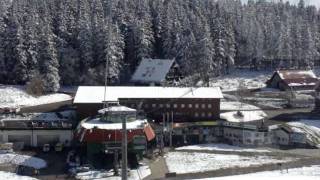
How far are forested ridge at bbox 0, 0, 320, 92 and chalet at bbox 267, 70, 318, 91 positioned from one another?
9.82 meters

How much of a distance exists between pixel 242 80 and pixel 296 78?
9.66 metres

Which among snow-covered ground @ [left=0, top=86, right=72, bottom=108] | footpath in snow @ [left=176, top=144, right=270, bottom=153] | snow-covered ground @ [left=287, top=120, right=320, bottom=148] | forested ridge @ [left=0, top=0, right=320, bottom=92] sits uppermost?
forested ridge @ [left=0, top=0, right=320, bottom=92]

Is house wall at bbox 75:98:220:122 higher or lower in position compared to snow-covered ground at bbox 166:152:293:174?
higher

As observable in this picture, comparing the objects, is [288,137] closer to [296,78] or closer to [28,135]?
[28,135]

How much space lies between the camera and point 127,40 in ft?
345

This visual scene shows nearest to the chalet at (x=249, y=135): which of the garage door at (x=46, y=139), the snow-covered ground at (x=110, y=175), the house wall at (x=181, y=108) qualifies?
the house wall at (x=181, y=108)

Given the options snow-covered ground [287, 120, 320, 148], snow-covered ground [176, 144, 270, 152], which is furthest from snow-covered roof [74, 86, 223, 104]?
snow-covered ground [176, 144, 270, 152]

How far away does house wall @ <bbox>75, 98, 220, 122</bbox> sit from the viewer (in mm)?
69125

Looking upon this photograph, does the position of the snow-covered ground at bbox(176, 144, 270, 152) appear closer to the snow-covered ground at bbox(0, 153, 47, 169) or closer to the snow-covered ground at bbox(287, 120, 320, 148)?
the snow-covered ground at bbox(287, 120, 320, 148)

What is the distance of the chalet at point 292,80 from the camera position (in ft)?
319

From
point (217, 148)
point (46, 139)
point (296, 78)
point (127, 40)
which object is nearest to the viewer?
point (217, 148)

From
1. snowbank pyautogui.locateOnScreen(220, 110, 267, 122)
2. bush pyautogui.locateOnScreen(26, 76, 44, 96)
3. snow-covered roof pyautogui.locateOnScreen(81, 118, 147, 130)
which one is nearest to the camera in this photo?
snow-covered roof pyautogui.locateOnScreen(81, 118, 147, 130)

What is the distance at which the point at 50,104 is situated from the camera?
8162 cm

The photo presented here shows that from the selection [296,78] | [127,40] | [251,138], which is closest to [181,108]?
[251,138]
